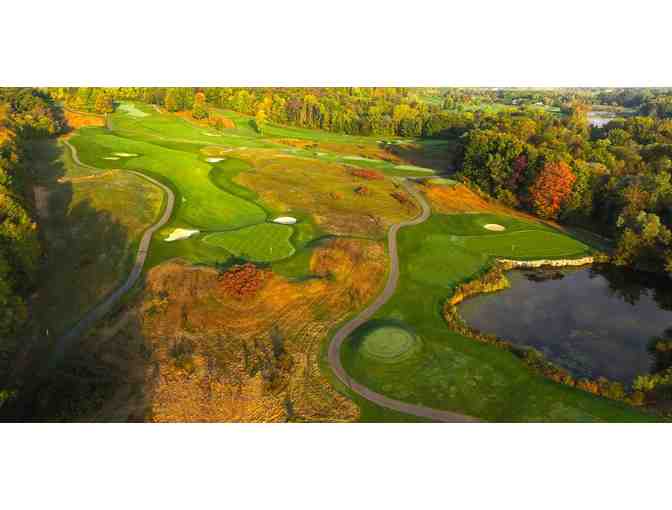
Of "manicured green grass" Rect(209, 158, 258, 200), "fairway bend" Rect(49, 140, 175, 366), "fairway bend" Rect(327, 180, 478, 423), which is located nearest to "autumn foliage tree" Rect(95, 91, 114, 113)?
"manicured green grass" Rect(209, 158, 258, 200)

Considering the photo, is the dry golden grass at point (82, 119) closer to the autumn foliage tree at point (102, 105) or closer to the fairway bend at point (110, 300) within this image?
the autumn foliage tree at point (102, 105)

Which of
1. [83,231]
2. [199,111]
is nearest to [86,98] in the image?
[199,111]

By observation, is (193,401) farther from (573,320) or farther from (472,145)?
(472,145)

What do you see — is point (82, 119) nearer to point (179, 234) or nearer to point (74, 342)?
point (179, 234)

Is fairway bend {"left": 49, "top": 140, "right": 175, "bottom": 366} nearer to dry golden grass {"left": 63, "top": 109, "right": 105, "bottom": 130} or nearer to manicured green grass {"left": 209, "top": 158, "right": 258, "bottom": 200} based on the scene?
manicured green grass {"left": 209, "top": 158, "right": 258, "bottom": 200}

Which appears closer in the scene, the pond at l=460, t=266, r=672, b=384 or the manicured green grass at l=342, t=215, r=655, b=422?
the manicured green grass at l=342, t=215, r=655, b=422

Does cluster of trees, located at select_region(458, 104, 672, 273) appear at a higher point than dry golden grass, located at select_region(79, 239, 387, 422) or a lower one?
higher

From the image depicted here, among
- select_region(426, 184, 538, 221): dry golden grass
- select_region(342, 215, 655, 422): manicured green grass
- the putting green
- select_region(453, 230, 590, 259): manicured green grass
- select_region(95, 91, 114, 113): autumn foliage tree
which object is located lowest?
select_region(342, 215, 655, 422): manicured green grass
